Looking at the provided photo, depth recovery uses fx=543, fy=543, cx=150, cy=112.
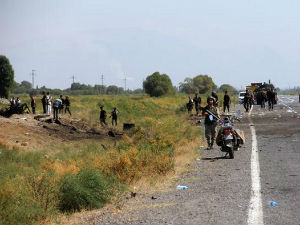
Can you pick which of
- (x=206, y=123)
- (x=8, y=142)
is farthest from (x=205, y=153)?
(x=8, y=142)

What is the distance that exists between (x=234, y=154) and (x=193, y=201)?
305 inches

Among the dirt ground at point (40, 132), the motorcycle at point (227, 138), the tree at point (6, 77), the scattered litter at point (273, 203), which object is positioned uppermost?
the tree at point (6, 77)

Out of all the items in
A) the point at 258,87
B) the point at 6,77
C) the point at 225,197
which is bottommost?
the point at 225,197

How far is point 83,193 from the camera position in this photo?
10219 mm

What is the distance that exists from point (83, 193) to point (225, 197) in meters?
2.65

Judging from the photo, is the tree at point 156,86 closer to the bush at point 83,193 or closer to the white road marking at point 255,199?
the white road marking at point 255,199

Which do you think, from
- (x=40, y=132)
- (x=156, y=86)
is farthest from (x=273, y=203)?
(x=156, y=86)

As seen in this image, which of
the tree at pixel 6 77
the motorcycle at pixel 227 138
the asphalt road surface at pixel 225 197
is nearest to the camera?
the asphalt road surface at pixel 225 197

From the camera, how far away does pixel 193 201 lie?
9438 millimetres

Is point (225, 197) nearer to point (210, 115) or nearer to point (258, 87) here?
point (210, 115)

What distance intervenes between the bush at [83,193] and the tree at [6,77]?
9119 cm

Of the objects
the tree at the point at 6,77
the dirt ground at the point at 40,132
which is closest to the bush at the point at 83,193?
the dirt ground at the point at 40,132

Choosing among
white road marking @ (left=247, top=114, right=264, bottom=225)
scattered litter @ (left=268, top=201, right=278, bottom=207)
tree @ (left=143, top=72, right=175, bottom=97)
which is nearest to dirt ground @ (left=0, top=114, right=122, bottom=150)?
white road marking @ (left=247, top=114, right=264, bottom=225)

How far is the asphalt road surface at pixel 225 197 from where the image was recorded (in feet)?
26.5
